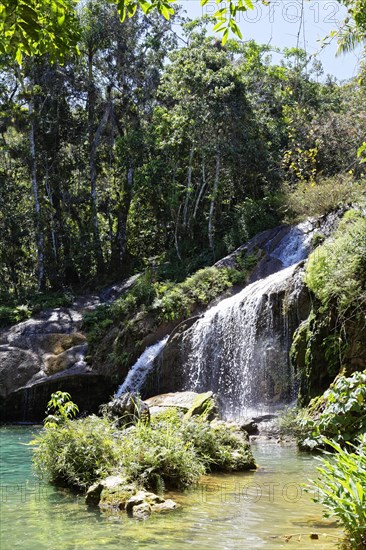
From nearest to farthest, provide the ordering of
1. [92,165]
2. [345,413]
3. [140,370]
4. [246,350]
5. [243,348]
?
[345,413], [246,350], [243,348], [140,370], [92,165]

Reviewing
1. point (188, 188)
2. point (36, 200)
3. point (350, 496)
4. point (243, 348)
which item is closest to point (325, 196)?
point (188, 188)

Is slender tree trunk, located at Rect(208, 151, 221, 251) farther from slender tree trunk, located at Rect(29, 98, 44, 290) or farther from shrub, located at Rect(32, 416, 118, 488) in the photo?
shrub, located at Rect(32, 416, 118, 488)

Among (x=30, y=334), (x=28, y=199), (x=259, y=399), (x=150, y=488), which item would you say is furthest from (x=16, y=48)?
(x=28, y=199)

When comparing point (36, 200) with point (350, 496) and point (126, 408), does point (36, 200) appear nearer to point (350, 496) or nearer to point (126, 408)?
point (126, 408)

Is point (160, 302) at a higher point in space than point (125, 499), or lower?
higher

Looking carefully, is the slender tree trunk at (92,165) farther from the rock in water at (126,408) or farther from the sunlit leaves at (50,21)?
the sunlit leaves at (50,21)

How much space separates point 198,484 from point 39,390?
12123 millimetres

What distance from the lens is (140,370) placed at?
59.7 ft

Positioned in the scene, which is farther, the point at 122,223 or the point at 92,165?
the point at 122,223

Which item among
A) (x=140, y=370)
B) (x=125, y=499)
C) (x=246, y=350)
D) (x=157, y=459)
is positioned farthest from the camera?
(x=140, y=370)

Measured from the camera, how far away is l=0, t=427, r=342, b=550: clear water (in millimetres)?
5316

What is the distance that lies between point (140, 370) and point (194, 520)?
39.9 ft

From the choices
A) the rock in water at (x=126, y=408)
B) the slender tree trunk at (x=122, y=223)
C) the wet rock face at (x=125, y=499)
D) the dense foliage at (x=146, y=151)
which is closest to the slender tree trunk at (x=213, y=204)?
the dense foliage at (x=146, y=151)

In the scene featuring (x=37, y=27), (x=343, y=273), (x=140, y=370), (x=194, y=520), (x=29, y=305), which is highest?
(x=29, y=305)
